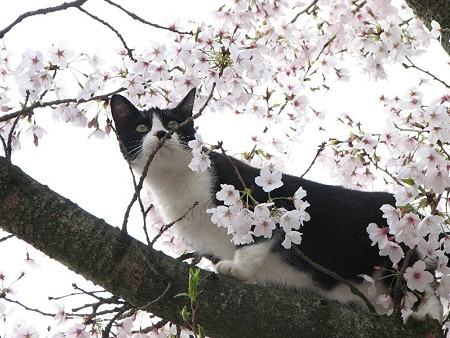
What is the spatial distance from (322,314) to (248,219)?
0.47 m

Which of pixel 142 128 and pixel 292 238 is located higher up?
pixel 142 128

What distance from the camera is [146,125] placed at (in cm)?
412

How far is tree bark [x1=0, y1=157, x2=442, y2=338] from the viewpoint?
2.53 metres

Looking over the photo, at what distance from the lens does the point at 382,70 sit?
4.67 metres

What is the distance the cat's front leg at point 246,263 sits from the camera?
333 centimetres

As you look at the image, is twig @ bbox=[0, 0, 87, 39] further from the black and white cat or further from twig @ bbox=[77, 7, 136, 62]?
the black and white cat

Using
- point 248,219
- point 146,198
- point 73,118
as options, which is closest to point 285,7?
point 146,198

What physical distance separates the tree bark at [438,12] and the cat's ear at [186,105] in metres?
1.39

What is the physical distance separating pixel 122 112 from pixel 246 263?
1316 millimetres

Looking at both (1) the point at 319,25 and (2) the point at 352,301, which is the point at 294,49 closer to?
(1) the point at 319,25

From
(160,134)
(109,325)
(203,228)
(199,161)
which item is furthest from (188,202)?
(109,325)

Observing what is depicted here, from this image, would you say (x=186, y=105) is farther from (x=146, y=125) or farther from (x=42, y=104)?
(x=42, y=104)

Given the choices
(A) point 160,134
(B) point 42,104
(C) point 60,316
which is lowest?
(C) point 60,316

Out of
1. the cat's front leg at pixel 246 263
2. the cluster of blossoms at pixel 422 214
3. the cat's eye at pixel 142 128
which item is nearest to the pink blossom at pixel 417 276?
the cluster of blossoms at pixel 422 214
